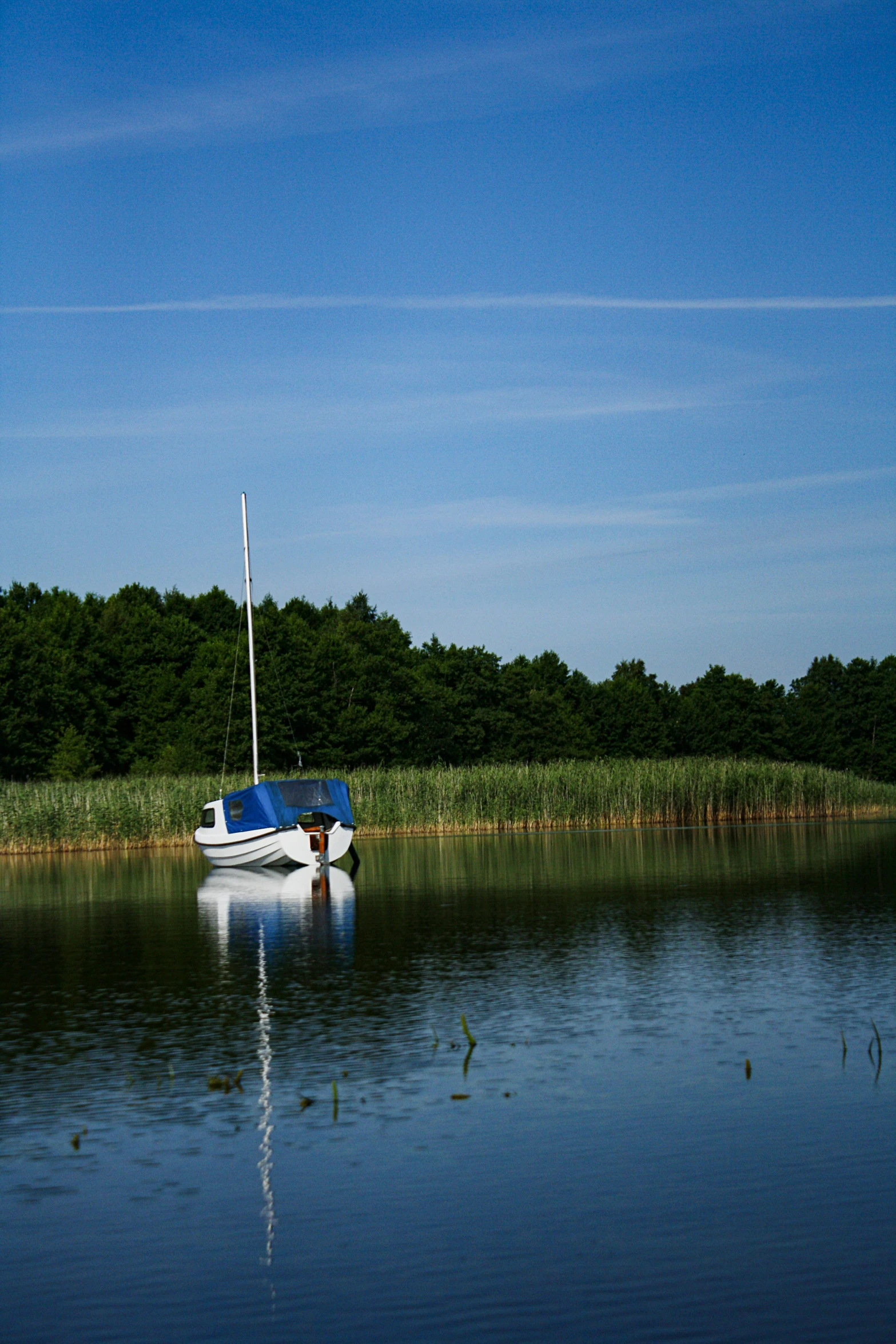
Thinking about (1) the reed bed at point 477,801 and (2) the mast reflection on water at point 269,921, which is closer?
(2) the mast reflection on water at point 269,921

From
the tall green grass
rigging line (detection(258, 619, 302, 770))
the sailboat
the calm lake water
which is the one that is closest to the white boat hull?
the sailboat

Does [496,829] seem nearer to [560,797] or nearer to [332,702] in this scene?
[560,797]

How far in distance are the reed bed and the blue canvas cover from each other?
972 centimetres

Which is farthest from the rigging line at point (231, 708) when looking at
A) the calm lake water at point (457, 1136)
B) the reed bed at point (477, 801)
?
the calm lake water at point (457, 1136)

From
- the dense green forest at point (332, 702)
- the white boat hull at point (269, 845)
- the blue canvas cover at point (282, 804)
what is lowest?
the white boat hull at point (269, 845)

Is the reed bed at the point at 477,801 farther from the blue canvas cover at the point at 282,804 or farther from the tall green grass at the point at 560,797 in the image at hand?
the blue canvas cover at the point at 282,804

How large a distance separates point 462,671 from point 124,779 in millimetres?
47190

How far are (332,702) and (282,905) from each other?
58213mm

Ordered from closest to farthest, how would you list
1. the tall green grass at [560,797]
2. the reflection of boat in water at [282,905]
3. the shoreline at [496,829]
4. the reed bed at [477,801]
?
the reflection of boat in water at [282,905] < the reed bed at [477,801] < the shoreline at [496,829] < the tall green grass at [560,797]

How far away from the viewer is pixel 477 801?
4712cm

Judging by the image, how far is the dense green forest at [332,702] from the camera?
255 feet

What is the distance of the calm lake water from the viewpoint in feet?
20.7

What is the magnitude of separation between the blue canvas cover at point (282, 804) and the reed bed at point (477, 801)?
31.9ft

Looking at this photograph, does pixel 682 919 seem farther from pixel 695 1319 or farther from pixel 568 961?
pixel 695 1319
